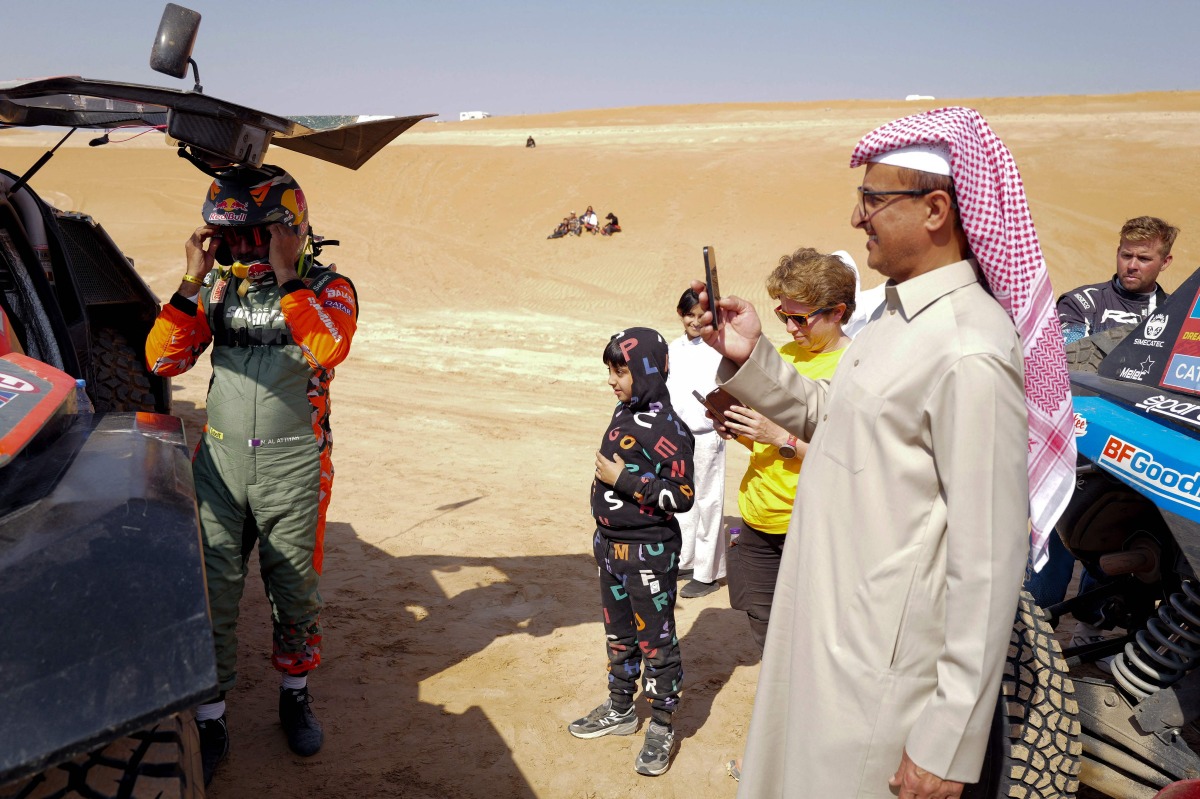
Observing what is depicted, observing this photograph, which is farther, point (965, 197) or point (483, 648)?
point (483, 648)

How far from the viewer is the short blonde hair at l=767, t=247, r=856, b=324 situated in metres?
3.46

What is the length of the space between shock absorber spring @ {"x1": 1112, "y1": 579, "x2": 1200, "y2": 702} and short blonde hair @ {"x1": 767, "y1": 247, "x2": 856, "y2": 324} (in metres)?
1.46

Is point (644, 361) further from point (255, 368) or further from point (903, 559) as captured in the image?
point (903, 559)

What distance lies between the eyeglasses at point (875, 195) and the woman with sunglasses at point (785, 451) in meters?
1.28

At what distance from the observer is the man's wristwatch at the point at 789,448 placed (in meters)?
3.23

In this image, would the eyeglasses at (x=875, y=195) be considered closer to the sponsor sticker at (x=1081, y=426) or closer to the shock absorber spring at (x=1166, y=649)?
the sponsor sticker at (x=1081, y=426)

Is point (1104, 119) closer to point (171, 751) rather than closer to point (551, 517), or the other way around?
point (551, 517)

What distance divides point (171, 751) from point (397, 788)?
6.04 feet

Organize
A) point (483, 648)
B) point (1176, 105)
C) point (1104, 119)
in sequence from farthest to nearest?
point (1176, 105), point (1104, 119), point (483, 648)

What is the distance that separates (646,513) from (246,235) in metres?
1.87

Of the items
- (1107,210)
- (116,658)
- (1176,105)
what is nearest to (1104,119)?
(1176,105)

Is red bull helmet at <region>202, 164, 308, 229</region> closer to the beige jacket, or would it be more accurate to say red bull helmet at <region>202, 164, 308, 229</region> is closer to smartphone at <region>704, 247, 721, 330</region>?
smartphone at <region>704, 247, 721, 330</region>

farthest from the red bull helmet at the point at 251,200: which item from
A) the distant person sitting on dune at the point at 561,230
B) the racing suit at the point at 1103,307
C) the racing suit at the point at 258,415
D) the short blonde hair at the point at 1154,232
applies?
the distant person sitting on dune at the point at 561,230

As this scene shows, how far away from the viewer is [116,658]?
1.54 m
